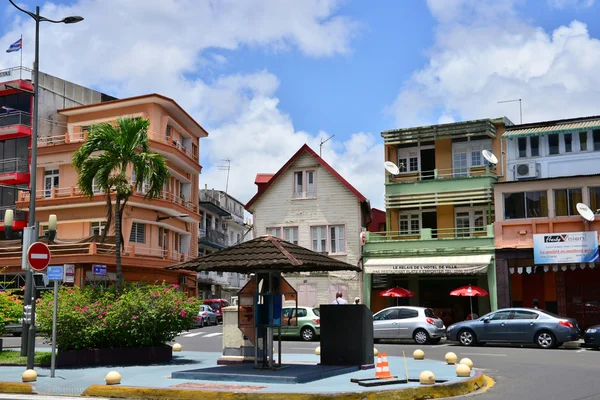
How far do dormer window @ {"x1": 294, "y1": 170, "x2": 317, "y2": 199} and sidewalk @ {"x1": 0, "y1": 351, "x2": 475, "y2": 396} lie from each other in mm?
22750

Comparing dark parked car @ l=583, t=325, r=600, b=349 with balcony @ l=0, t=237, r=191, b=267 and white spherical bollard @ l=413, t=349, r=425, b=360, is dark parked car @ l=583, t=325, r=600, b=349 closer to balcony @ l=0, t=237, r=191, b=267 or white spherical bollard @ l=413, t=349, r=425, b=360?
white spherical bollard @ l=413, t=349, r=425, b=360

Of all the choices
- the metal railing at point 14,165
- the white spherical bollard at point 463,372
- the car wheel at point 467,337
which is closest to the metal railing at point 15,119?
the metal railing at point 14,165

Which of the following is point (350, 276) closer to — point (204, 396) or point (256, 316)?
point (256, 316)

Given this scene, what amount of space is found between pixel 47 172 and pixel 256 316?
116ft

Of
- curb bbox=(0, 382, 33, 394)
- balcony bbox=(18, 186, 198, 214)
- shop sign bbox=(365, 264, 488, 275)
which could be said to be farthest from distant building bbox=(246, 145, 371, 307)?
curb bbox=(0, 382, 33, 394)

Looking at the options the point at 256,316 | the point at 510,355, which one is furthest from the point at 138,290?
the point at 510,355

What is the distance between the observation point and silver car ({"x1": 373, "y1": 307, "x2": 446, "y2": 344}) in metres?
27.4

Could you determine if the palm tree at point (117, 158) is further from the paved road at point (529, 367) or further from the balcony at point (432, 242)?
the balcony at point (432, 242)

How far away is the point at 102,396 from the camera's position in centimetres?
1316

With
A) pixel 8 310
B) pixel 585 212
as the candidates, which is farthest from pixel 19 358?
pixel 585 212

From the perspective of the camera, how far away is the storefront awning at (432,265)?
3484cm

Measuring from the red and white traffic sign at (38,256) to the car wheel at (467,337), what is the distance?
54.8 feet

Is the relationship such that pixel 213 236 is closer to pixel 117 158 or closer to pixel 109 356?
pixel 117 158

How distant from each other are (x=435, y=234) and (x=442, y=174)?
3.30 metres
